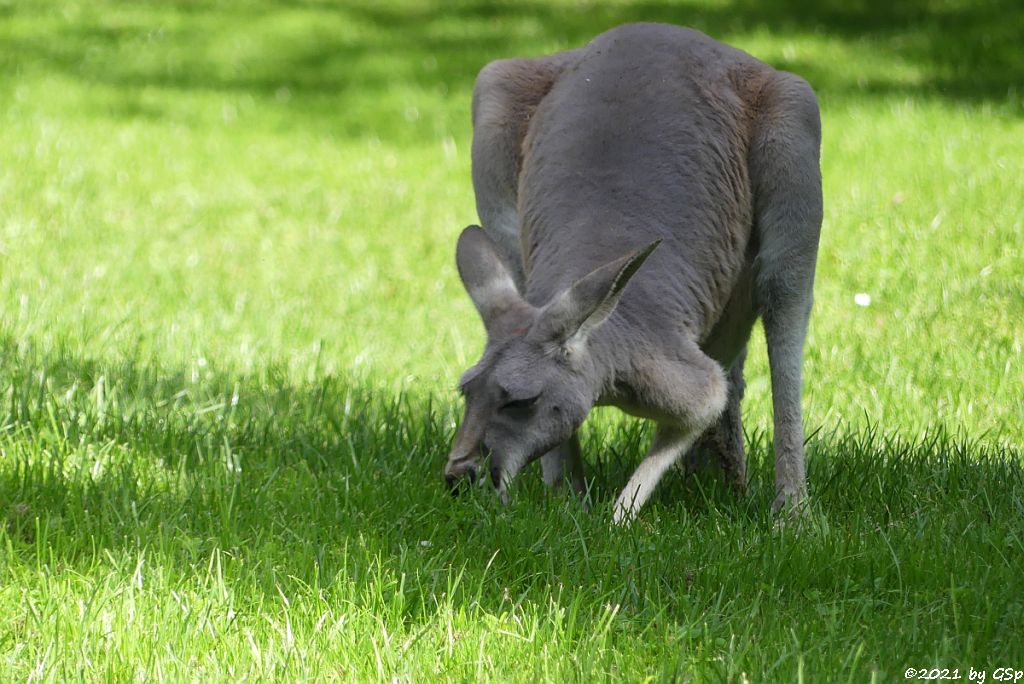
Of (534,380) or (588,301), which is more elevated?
(588,301)

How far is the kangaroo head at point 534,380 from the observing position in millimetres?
3842

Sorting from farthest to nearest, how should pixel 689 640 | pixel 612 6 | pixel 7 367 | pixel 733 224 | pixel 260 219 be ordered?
1. pixel 612 6
2. pixel 260 219
3. pixel 7 367
4. pixel 733 224
5. pixel 689 640

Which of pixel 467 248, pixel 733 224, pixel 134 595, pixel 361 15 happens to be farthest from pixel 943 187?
pixel 361 15

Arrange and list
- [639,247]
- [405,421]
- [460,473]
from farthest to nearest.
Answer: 1. [405,421]
2. [639,247]
3. [460,473]

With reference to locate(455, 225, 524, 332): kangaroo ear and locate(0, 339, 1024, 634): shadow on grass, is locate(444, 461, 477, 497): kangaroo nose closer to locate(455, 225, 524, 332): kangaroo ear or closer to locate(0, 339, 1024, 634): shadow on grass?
locate(0, 339, 1024, 634): shadow on grass

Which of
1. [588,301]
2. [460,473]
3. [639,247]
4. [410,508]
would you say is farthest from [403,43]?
[460,473]

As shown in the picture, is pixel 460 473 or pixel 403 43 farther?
pixel 403 43

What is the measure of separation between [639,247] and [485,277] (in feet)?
1.64

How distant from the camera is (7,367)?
5.43 meters

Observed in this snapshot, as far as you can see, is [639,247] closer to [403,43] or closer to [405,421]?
[405,421]

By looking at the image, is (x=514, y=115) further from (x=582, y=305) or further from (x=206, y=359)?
(x=206, y=359)

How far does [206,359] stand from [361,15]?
9.68 meters

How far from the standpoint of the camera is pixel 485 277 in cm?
424

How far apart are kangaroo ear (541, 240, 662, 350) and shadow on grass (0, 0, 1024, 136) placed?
7.58m
